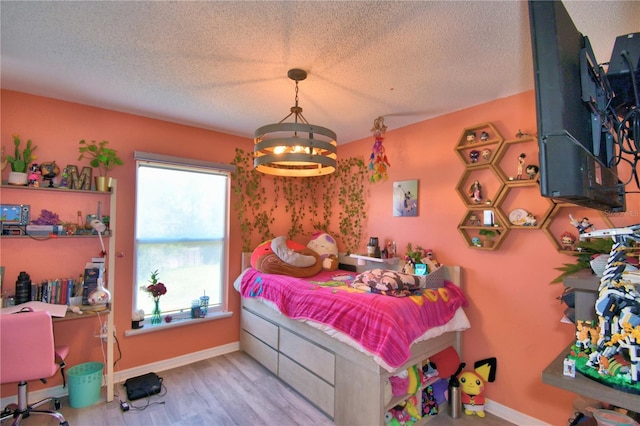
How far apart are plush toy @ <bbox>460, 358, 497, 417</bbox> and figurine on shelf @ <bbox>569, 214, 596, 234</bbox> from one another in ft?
4.00

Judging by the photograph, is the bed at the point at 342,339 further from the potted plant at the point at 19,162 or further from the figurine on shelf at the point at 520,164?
the potted plant at the point at 19,162

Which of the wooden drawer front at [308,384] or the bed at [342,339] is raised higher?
the bed at [342,339]

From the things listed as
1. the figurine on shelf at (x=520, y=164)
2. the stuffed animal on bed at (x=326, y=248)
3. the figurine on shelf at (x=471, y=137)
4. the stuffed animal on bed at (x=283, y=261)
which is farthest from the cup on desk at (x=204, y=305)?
the figurine on shelf at (x=520, y=164)

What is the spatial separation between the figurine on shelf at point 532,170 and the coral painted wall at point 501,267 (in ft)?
0.50

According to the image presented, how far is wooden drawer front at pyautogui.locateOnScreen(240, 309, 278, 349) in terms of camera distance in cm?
294

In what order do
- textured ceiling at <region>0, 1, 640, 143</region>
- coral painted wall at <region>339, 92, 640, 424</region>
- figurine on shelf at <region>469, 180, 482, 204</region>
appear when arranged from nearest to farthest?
textured ceiling at <region>0, 1, 640, 143</region>, coral painted wall at <region>339, 92, 640, 424</region>, figurine on shelf at <region>469, 180, 482, 204</region>

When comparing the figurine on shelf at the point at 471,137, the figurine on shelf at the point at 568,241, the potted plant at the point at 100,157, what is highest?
the figurine on shelf at the point at 471,137

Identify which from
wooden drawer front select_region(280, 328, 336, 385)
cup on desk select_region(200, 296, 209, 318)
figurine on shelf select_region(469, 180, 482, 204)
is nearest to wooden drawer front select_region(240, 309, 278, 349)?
wooden drawer front select_region(280, 328, 336, 385)

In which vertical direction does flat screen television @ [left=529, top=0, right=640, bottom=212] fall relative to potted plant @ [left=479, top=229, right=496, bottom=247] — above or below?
above

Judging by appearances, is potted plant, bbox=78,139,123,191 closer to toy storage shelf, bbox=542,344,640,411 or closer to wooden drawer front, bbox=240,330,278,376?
wooden drawer front, bbox=240,330,278,376

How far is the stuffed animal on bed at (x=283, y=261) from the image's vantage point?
3127 mm

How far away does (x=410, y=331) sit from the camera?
202cm

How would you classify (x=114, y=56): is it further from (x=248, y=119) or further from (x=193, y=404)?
(x=193, y=404)

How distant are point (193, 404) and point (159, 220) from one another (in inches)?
68.2
